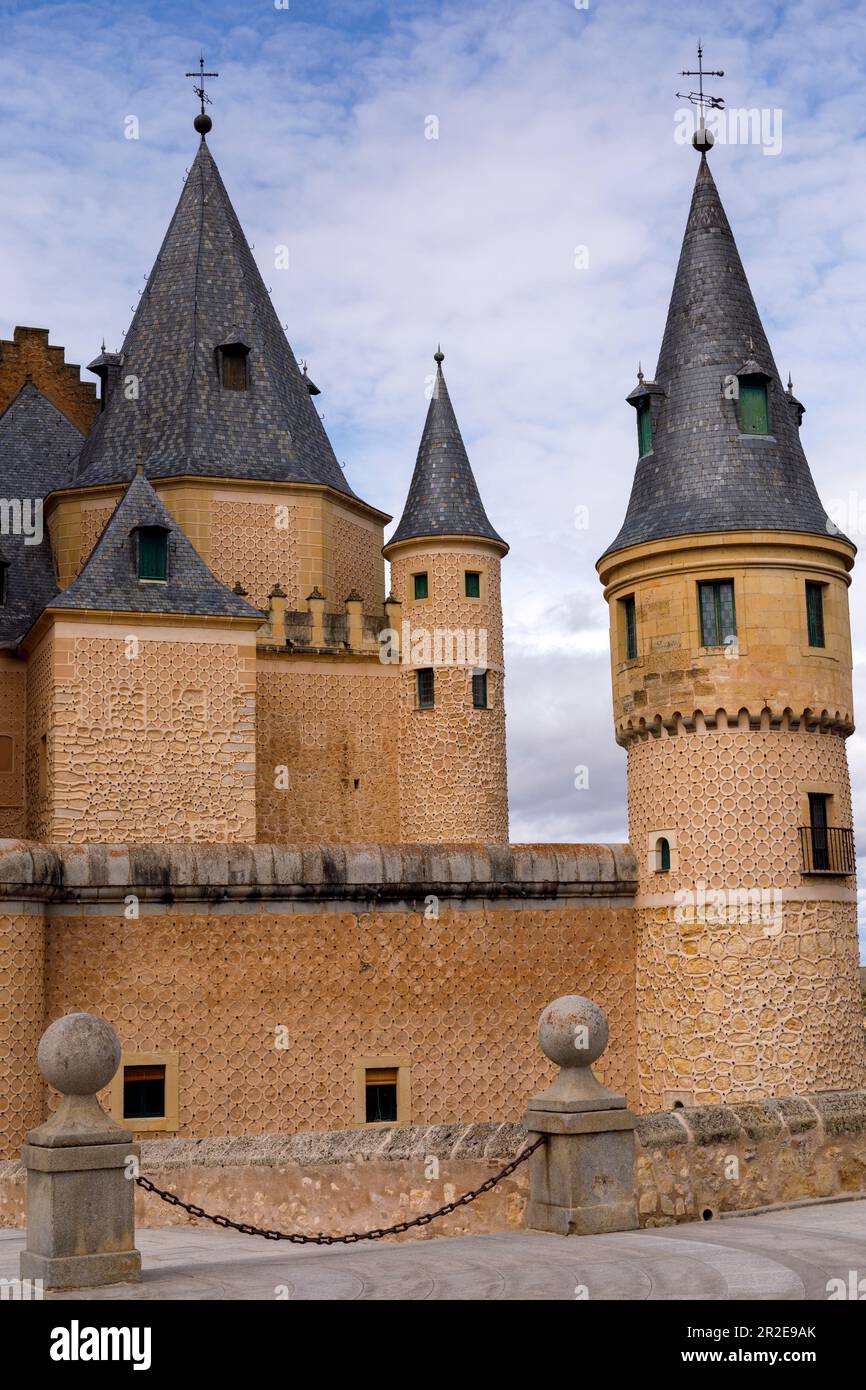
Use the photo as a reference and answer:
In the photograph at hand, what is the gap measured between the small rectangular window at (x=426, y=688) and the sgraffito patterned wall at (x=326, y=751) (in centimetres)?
48

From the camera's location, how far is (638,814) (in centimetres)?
2208

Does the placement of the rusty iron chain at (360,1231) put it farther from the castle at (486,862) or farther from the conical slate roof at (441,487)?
the conical slate roof at (441,487)

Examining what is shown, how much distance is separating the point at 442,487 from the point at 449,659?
3.70 metres

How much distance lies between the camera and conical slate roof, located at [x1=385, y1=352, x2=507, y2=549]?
31.0 m

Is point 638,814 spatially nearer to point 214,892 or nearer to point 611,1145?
point 214,892

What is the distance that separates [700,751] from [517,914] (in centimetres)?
330

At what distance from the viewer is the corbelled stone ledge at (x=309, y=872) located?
18969 millimetres

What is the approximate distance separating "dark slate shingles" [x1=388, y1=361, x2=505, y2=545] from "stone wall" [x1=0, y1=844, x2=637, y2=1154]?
10.9 m

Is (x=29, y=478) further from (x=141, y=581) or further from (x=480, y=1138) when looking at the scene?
(x=480, y=1138)

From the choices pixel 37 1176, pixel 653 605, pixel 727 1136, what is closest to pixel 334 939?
pixel 653 605

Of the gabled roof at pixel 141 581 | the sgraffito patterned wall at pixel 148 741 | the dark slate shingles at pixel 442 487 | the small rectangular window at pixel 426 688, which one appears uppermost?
the dark slate shingles at pixel 442 487

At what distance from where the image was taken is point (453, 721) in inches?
1177

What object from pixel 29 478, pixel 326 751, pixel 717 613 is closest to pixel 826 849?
pixel 717 613

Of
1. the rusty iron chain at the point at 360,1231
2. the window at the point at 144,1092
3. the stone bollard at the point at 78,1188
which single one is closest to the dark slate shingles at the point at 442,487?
the window at the point at 144,1092
